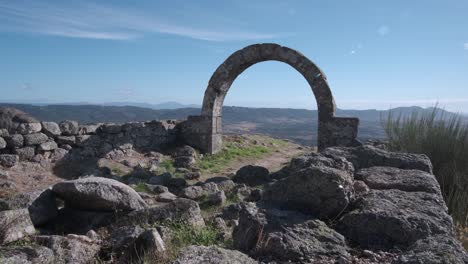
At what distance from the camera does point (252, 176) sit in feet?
34.3

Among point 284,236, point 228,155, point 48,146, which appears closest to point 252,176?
point 228,155

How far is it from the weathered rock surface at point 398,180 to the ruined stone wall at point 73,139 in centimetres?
847

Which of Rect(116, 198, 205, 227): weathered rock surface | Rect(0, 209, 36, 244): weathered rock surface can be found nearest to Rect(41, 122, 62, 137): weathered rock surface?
Rect(0, 209, 36, 244): weathered rock surface

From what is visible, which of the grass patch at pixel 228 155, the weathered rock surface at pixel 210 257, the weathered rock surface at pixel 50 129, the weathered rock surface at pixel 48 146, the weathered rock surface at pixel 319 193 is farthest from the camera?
the grass patch at pixel 228 155

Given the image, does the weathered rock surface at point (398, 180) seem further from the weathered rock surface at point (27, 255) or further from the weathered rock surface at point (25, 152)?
the weathered rock surface at point (25, 152)

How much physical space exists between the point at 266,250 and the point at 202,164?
9.98 metres

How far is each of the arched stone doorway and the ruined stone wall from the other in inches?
46.6

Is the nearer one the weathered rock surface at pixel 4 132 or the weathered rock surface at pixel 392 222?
the weathered rock surface at pixel 392 222

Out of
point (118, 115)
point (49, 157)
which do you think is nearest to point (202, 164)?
point (49, 157)

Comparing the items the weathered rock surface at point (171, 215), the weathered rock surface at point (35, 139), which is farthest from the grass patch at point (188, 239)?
the weathered rock surface at point (35, 139)

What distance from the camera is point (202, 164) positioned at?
41.1ft

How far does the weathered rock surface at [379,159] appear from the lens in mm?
4586

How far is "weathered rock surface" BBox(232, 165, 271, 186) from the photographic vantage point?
33.8 feet

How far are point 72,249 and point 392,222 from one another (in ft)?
10.1
